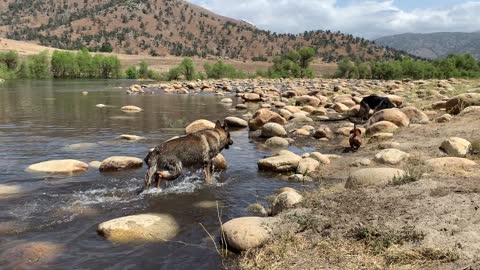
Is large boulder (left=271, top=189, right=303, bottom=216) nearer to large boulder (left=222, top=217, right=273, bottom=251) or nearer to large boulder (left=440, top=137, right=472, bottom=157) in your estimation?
large boulder (left=222, top=217, right=273, bottom=251)

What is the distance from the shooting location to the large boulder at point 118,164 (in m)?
12.9

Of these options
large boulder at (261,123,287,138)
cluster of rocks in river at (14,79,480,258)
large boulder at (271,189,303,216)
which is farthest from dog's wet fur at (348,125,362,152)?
large boulder at (271,189,303,216)

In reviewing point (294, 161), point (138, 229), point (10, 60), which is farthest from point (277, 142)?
point (10, 60)

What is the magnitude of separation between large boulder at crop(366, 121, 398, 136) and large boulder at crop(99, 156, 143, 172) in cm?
975

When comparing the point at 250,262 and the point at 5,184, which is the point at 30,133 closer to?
the point at 5,184

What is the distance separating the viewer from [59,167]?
12.6 metres

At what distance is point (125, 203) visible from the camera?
32.3 feet

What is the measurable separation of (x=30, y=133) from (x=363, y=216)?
17459 mm

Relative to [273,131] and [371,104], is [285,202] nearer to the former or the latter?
[273,131]

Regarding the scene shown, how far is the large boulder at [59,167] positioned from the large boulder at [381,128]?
11254mm

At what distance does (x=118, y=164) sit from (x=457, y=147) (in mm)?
9791

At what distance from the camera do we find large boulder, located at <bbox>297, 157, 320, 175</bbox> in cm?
1255

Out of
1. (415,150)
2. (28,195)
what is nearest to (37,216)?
A: (28,195)

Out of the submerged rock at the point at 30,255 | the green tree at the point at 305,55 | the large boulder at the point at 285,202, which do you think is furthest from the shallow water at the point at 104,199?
the green tree at the point at 305,55
